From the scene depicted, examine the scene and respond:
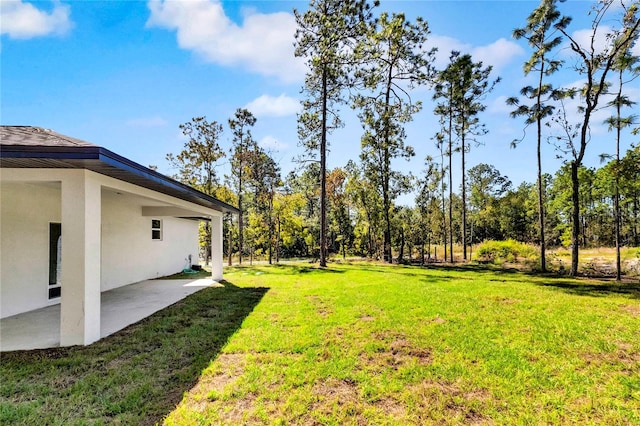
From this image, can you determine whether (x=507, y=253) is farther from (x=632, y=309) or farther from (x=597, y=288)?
(x=632, y=309)

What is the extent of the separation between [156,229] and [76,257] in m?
8.45

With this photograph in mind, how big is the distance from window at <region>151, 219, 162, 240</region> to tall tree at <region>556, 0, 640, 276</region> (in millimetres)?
15957

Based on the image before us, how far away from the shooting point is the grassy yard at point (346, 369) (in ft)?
9.54

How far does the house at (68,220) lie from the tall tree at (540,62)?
44.0 ft

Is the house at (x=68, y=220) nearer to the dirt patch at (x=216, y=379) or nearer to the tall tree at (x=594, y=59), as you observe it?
the dirt patch at (x=216, y=379)

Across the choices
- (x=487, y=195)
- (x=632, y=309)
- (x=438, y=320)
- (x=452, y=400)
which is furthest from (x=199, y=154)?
(x=487, y=195)

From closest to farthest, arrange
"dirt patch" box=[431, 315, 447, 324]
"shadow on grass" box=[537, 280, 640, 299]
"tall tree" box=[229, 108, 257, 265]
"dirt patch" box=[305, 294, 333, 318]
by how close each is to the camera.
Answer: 1. "dirt patch" box=[431, 315, 447, 324]
2. "dirt patch" box=[305, 294, 333, 318]
3. "shadow on grass" box=[537, 280, 640, 299]
4. "tall tree" box=[229, 108, 257, 265]

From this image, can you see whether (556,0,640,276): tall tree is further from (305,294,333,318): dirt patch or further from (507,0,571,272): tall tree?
(305,294,333,318): dirt patch

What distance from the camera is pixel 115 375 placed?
3.61 m

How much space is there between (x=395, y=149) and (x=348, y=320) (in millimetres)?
13250

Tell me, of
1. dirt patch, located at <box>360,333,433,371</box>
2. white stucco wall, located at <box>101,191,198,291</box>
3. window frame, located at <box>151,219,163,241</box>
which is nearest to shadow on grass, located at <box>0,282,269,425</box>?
dirt patch, located at <box>360,333,433,371</box>

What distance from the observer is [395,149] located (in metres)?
17.4

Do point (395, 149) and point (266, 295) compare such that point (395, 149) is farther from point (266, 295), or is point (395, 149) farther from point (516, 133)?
point (266, 295)

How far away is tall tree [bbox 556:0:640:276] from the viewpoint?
1022 cm
